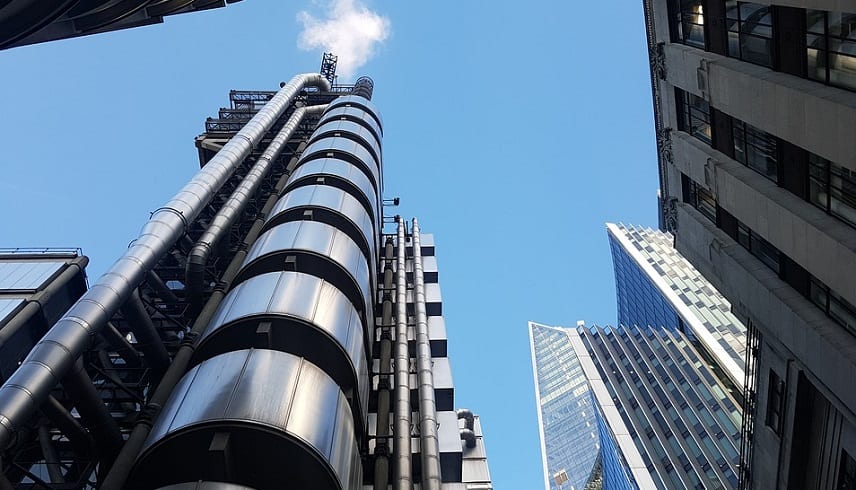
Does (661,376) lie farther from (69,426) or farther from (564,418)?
(69,426)

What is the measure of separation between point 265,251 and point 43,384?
390 inches

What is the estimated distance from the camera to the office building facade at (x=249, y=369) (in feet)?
50.0

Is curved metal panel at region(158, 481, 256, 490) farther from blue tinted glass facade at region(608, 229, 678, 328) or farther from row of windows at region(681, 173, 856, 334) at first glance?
blue tinted glass facade at region(608, 229, 678, 328)

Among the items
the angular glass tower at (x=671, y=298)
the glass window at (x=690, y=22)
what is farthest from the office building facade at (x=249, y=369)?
the angular glass tower at (x=671, y=298)

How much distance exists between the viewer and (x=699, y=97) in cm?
2392

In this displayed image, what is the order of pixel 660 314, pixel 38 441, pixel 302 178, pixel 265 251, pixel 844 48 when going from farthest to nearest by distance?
pixel 660 314, pixel 302 178, pixel 265 251, pixel 38 441, pixel 844 48

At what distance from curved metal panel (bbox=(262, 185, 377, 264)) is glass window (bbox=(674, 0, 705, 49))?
53.4 ft

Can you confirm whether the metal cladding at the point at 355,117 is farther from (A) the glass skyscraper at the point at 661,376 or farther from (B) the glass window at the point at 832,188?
(A) the glass skyscraper at the point at 661,376

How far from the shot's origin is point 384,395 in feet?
77.4

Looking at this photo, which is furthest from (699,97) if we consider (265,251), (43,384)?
(43,384)

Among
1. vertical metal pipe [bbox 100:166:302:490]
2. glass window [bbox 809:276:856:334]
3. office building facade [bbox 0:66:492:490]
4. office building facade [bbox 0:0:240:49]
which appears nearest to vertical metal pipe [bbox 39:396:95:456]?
office building facade [bbox 0:66:492:490]

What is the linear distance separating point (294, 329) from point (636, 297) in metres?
125

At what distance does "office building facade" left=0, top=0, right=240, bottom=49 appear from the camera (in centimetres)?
1395

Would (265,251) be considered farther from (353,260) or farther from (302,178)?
(302,178)
